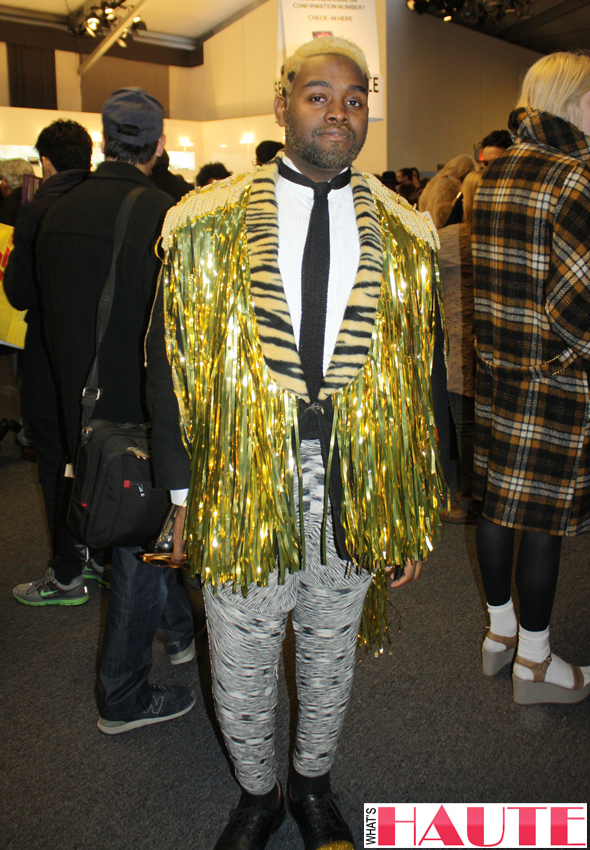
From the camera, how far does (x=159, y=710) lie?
1673 mm

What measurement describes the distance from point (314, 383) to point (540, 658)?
3.56 ft

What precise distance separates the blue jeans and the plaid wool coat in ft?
2.81

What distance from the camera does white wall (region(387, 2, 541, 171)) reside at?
718 cm

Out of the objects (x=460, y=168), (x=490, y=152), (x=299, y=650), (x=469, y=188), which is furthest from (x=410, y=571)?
(x=490, y=152)

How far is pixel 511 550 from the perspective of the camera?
171cm

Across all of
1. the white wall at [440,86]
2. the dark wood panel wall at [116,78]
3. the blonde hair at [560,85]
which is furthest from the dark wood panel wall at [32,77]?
the blonde hair at [560,85]

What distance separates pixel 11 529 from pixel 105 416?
1.56 m

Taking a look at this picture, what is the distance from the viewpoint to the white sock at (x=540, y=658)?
1.68 m

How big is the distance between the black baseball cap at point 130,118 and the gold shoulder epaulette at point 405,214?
2.40ft

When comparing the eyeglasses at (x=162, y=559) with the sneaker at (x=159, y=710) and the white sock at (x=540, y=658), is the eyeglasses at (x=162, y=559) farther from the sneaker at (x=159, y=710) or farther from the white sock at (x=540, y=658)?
the white sock at (x=540, y=658)

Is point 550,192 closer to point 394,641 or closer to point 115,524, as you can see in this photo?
point 115,524

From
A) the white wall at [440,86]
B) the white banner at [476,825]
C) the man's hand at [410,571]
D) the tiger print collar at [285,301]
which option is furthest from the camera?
the white wall at [440,86]

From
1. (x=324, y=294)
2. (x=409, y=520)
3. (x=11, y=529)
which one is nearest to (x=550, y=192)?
(x=324, y=294)

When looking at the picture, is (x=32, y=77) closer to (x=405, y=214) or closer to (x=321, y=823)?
(x=405, y=214)
